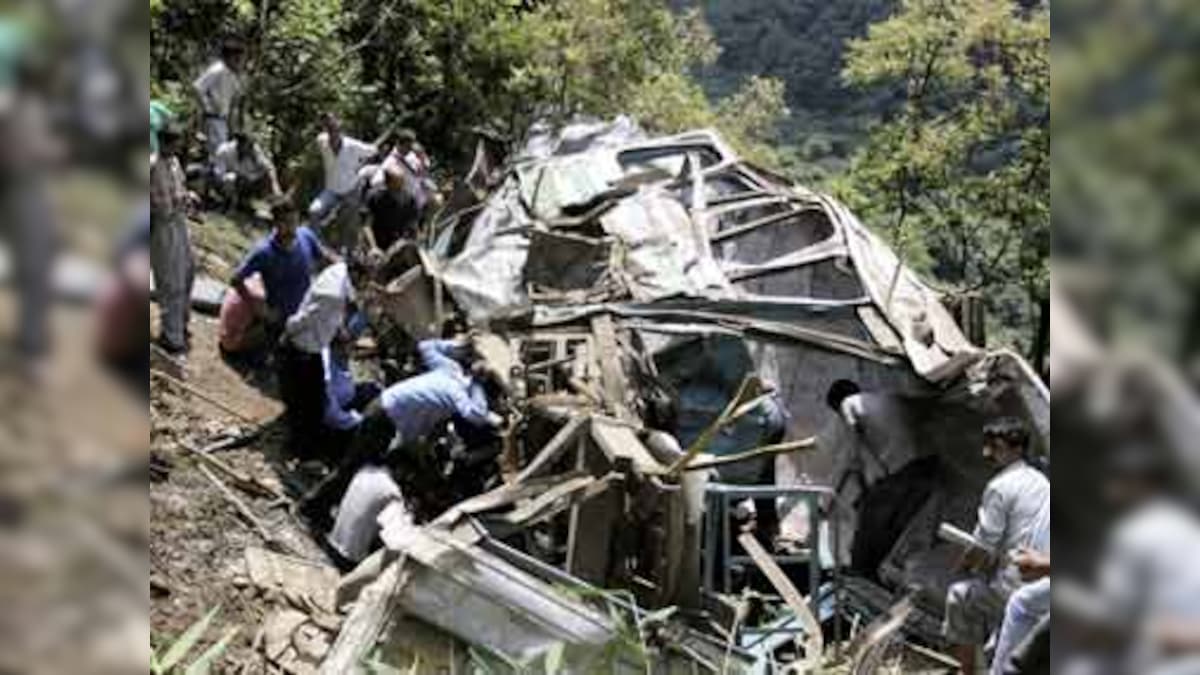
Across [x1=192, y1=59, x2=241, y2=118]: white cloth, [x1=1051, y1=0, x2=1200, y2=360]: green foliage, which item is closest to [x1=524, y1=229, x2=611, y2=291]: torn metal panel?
[x1=192, y1=59, x2=241, y2=118]: white cloth

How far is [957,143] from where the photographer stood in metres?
18.1

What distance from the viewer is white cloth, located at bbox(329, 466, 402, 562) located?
19.8 ft

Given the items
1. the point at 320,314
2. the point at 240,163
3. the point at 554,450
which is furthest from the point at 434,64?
the point at 554,450

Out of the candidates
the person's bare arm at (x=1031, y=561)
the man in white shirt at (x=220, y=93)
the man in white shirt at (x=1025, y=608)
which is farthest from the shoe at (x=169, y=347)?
the person's bare arm at (x=1031, y=561)

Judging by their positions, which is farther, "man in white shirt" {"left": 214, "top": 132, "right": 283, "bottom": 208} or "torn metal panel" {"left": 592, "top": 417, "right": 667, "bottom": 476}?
"man in white shirt" {"left": 214, "top": 132, "right": 283, "bottom": 208}

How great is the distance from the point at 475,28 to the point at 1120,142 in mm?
16948

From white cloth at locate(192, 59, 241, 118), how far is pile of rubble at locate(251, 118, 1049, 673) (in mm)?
1851

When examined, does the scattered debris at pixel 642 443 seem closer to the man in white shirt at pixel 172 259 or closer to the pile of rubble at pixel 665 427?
the pile of rubble at pixel 665 427

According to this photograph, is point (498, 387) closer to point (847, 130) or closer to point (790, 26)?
point (847, 130)

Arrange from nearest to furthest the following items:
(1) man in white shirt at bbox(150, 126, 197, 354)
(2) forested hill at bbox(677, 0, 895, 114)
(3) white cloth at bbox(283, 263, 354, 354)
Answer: (1) man in white shirt at bbox(150, 126, 197, 354), (3) white cloth at bbox(283, 263, 354, 354), (2) forested hill at bbox(677, 0, 895, 114)

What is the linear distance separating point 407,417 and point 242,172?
5226 millimetres

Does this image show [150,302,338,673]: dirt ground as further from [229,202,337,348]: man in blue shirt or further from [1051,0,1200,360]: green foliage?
[1051,0,1200,360]: green foliage

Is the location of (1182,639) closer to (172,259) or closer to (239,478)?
(239,478)

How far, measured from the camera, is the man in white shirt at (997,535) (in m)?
4.55
